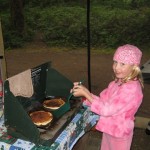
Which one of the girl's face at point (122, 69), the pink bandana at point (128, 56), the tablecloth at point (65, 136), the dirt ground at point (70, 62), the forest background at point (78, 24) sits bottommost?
the dirt ground at point (70, 62)

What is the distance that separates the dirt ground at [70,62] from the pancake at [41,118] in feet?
9.69

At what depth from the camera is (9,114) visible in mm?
1638

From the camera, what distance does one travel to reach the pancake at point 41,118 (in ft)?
5.38

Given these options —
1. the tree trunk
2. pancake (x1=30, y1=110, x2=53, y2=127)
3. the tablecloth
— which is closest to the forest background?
the tree trunk

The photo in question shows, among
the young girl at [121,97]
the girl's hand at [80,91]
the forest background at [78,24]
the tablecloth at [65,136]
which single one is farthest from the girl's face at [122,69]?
the forest background at [78,24]

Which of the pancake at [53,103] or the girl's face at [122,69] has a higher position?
the girl's face at [122,69]

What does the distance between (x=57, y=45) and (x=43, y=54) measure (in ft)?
5.05

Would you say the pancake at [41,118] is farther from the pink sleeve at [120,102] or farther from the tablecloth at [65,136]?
the pink sleeve at [120,102]

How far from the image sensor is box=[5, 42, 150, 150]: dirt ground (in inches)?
255

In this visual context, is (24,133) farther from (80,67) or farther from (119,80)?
(80,67)

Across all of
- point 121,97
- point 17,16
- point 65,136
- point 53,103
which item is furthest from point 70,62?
point 65,136

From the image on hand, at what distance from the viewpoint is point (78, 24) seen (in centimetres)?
1239

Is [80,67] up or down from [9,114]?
down

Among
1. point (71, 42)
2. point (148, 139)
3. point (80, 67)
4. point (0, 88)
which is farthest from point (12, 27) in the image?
point (0, 88)
